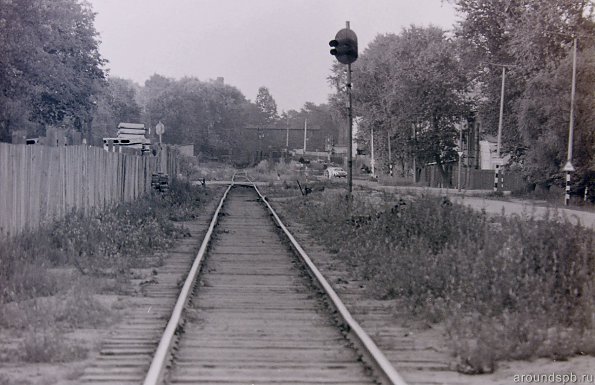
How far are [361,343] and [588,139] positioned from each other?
3028 cm

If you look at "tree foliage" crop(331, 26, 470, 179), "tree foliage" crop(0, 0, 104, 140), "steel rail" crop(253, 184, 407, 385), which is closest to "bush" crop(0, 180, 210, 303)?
"steel rail" crop(253, 184, 407, 385)

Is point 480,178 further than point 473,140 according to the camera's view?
No

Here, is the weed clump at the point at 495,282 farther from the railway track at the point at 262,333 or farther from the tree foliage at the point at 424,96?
the tree foliage at the point at 424,96

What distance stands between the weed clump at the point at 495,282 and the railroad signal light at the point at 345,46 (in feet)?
26.1

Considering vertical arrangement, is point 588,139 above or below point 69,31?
below

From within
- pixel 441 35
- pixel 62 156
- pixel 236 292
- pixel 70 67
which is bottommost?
pixel 236 292

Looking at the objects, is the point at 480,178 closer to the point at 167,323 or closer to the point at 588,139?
the point at 588,139

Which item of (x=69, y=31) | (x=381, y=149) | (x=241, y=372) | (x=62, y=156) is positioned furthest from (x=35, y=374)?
(x=381, y=149)

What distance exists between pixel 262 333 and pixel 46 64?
31.9 meters

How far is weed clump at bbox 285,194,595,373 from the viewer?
6516 mm

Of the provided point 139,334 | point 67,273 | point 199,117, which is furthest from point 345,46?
point 199,117

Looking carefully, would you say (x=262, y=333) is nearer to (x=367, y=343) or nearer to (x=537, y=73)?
(x=367, y=343)

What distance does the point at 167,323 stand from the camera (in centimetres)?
745

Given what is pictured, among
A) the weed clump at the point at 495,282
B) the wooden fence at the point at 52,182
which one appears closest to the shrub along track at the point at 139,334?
the wooden fence at the point at 52,182
